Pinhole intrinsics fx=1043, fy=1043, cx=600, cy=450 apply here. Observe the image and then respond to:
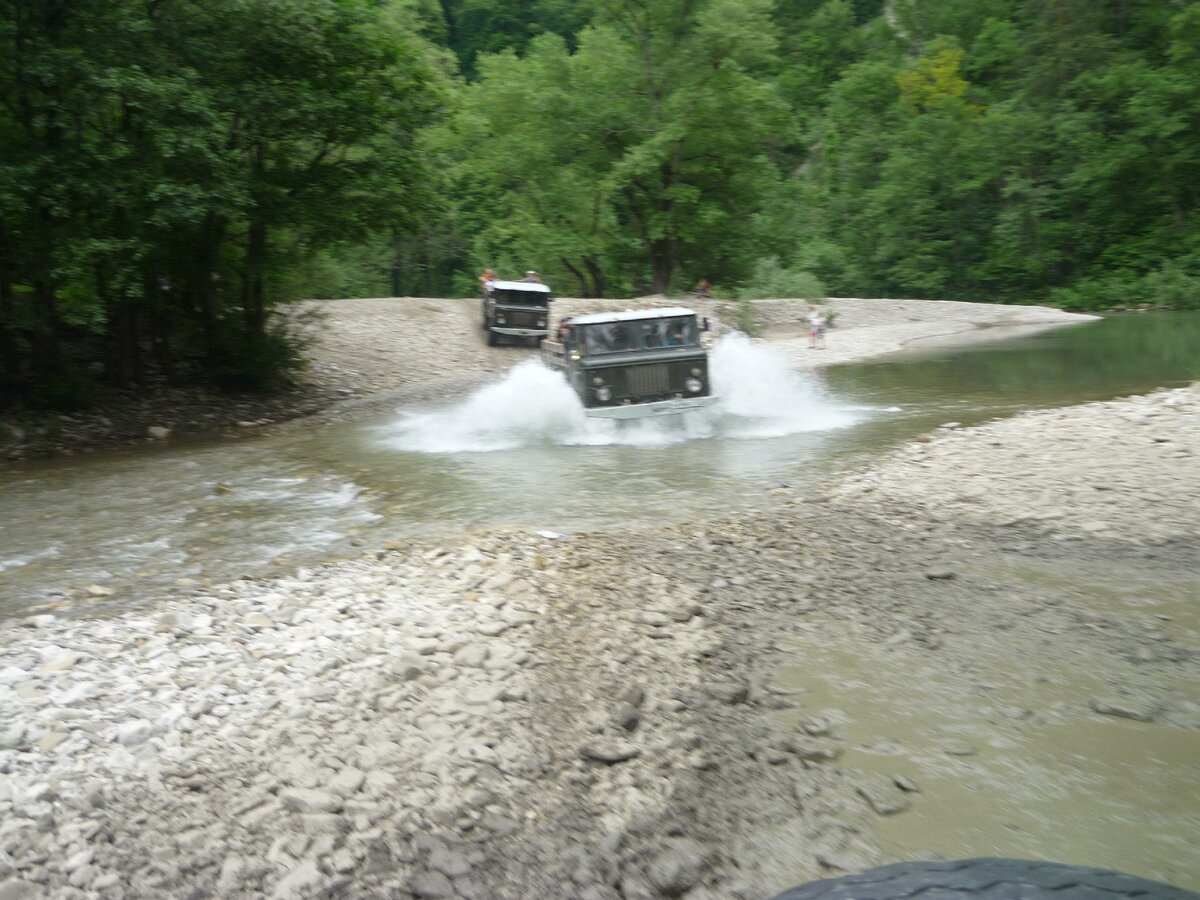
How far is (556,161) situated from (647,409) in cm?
3147

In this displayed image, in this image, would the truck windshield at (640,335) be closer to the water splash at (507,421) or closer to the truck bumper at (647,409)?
the truck bumper at (647,409)

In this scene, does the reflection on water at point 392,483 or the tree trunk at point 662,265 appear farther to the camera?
the tree trunk at point 662,265

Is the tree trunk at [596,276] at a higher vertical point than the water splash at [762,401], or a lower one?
higher

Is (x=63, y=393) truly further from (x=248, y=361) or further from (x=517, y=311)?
(x=517, y=311)

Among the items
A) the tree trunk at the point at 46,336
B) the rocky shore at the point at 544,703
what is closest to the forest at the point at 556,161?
the tree trunk at the point at 46,336

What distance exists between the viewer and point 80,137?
1634 cm

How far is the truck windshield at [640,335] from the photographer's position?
16578 millimetres

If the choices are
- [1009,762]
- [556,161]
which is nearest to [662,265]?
[556,161]

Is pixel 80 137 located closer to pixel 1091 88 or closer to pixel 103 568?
pixel 103 568

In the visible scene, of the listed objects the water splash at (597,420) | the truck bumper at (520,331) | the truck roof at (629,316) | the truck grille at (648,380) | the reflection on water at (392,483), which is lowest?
the reflection on water at (392,483)

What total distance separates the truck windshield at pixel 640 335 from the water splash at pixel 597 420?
1.06 meters

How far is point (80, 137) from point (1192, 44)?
56947 millimetres

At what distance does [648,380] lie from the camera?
16.5 metres

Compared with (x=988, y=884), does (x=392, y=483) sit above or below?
below
